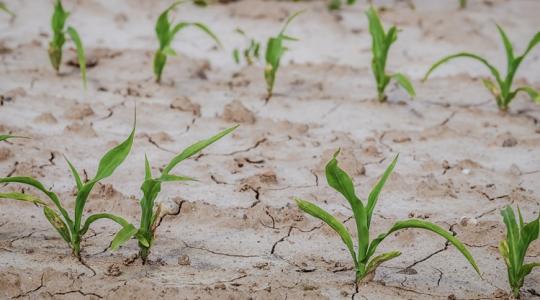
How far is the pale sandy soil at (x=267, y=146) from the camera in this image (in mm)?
2098

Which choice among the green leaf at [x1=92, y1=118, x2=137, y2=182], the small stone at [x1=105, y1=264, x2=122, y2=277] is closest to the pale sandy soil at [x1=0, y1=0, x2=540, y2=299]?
the small stone at [x1=105, y1=264, x2=122, y2=277]

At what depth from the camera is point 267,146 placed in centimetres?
305

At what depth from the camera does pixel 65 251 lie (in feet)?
7.13

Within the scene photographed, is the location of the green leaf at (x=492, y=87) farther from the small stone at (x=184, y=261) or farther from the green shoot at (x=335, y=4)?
the small stone at (x=184, y=261)

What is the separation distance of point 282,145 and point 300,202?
43.7 inches

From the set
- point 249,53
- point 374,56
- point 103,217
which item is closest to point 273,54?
point 374,56

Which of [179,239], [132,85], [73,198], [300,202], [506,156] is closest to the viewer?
[300,202]

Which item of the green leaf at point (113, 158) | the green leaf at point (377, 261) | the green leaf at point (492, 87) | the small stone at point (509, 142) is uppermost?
the green leaf at point (113, 158)

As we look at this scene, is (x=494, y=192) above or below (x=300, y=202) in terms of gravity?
below

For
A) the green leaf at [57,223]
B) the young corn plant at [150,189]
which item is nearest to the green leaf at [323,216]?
the young corn plant at [150,189]

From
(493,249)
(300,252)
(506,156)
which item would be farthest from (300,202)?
(506,156)

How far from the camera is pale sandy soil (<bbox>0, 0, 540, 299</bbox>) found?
6.88 feet

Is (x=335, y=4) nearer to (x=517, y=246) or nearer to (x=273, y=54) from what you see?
(x=273, y=54)

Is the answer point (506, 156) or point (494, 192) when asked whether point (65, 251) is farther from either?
point (506, 156)
